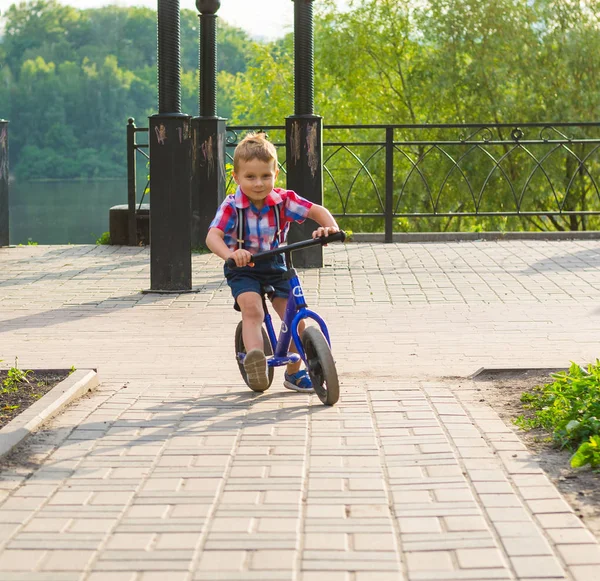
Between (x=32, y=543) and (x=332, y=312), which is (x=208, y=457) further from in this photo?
(x=332, y=312)

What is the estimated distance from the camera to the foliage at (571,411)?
4.41m

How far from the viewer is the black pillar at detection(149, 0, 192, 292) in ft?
31.1

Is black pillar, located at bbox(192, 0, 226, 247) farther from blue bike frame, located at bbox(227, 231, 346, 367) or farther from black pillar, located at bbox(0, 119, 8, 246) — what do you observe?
blue bike frame, located at bbox(227, 231, 346, 367)

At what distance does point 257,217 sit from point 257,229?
0.06 meters

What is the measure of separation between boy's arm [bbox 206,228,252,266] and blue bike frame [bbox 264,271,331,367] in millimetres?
361

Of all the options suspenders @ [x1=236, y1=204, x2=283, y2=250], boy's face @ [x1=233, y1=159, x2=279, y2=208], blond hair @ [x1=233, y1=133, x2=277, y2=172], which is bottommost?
suspenders @ [x1=236, y1=204, x2=283, y2=250]

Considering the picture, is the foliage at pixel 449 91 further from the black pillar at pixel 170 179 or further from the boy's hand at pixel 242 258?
the boy's hand at pixel 242 258

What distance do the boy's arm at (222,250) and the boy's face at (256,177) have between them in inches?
9.7

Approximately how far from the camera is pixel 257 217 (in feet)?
18.3

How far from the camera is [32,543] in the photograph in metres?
3.40

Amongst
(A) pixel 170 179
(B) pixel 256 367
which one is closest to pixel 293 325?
(B) pixel 256 367

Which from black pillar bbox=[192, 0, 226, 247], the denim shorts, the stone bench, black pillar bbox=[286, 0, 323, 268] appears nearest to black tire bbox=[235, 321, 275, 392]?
the denim shorts

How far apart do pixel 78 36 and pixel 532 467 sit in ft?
366

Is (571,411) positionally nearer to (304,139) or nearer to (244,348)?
(244,348)
